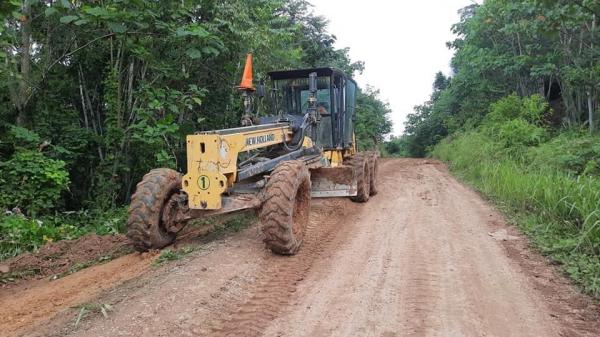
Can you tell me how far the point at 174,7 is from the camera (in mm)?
7547

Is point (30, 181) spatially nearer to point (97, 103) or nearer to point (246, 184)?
point (97, 103)

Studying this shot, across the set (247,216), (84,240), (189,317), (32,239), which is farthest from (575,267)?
(32,239)

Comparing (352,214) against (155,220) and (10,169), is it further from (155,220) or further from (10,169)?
(10,169)

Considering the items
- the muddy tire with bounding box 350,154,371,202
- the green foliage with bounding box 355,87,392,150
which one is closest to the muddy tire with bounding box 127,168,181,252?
the muddy tire with bounding box 350,154,371,202

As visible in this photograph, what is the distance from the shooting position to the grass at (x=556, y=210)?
5.39 m

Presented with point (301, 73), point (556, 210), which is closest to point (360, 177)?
point (301, 73)

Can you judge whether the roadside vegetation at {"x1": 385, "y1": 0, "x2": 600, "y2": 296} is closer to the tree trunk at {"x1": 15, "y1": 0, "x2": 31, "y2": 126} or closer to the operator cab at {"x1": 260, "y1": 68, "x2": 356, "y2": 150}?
the operator cab at {"x1": 260, "y1": 68, "x2": 356, "y2": 150}

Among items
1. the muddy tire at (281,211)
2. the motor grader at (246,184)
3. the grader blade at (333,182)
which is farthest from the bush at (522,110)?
the muddy tire at (281,211)

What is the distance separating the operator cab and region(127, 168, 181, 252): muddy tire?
3494mm

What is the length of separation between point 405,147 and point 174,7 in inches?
1367

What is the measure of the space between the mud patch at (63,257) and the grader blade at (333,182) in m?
3.26

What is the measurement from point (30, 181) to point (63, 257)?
2.39 m

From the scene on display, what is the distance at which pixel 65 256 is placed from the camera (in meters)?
6.13

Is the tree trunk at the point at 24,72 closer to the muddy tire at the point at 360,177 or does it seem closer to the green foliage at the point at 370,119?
the muddy tire at the point at 360,177
